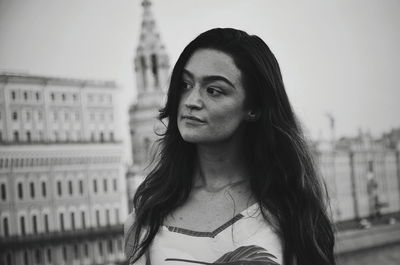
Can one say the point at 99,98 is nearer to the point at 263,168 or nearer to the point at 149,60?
the point at 149,60

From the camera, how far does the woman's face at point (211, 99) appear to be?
3.88ft

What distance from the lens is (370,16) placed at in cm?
543

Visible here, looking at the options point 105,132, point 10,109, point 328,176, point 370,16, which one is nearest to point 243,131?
point 10,109

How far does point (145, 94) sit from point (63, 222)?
1.25 m

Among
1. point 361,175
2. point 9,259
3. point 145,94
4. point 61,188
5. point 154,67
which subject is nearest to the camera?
point 9,259

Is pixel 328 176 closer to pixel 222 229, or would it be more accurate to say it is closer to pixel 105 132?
pixel 105 132

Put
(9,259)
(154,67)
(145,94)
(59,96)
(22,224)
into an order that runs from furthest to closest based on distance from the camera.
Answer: (154,67) → (145,94) → (59,96) → (22,224) → (9,259)

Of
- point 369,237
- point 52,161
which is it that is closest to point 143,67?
point 52,161

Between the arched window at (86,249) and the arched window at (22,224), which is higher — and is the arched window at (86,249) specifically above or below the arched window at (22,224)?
below

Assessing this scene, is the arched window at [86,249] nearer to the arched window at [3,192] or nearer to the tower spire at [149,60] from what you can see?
the arched window at [3,192]

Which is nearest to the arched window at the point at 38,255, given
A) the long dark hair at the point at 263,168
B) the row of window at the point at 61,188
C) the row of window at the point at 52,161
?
the row of window at the point at 61,188

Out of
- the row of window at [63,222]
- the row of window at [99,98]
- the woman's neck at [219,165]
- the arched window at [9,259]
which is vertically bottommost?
the arched window at [9,259]

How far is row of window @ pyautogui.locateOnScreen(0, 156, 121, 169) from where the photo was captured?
14.1 ft

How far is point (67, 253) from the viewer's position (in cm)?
479
